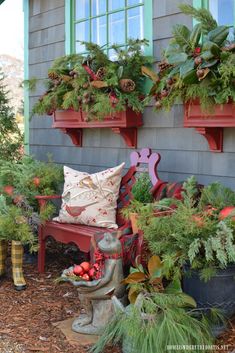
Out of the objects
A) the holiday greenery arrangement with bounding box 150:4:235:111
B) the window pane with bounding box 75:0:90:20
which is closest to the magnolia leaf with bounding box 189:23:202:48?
the holiday greenery arrangement with bounding box 150:4:235:111

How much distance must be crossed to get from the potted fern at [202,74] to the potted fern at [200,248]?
0.59m

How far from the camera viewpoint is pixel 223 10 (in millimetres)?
3434

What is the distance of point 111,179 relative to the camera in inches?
148

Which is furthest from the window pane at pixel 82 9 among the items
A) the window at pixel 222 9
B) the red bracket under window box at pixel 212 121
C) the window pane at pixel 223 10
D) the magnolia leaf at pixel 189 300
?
the magnolia leaf at pixel 189 300

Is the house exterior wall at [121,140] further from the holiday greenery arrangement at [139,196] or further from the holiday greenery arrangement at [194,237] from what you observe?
the holiday greenery arrangement at [194,237]

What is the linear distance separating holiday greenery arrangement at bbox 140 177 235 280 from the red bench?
0.63m

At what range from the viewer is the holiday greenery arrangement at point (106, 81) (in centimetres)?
380

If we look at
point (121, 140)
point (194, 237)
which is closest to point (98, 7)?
point (121, 140)

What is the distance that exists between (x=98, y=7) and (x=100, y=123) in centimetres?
111

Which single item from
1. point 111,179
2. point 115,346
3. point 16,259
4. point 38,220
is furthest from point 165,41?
point 115,346

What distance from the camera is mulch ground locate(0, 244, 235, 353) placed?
275cm

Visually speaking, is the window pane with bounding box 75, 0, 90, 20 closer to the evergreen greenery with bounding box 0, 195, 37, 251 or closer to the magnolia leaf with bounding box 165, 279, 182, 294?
the evergreen greenery with bounding box 0, 195, 37, 251

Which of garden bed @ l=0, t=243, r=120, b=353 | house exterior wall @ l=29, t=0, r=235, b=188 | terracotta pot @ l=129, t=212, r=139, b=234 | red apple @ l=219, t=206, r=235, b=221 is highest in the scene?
house exterior wall @ l=29, t=0, r=235, b=188

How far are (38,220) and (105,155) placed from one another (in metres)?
0.93
